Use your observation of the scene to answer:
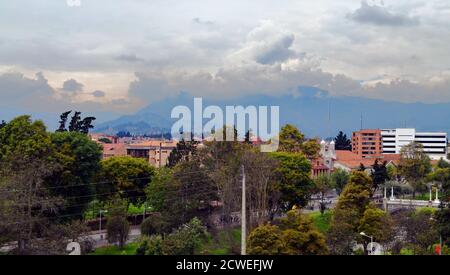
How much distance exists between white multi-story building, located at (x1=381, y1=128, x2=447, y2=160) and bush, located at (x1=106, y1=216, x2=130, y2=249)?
175ft

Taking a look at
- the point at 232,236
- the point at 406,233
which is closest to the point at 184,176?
the point at 232,236

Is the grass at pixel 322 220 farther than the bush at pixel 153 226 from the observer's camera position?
Yes

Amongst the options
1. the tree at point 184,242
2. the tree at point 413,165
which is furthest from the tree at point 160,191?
the tree at point 413,165

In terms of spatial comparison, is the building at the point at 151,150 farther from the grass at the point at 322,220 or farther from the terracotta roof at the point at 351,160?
the grass at the point at 322,220

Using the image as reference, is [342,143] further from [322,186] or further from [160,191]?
[160,191]

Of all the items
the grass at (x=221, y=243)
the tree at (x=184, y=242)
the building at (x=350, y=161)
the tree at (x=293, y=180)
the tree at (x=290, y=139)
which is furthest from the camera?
the building at (x=350, y=161)

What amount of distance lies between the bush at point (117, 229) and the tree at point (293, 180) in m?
6.76

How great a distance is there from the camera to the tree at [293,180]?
2217 cm

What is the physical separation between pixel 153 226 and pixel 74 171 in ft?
10.7

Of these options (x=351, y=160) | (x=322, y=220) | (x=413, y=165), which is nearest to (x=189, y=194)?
(x=322, y=220)

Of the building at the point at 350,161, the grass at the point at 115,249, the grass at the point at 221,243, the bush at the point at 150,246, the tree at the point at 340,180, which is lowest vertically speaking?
the grass at the point at 115,249

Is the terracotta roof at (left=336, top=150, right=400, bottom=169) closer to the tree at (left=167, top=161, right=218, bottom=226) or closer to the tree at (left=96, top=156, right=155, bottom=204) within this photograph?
the tree at (left=96, top=156, right=155, bottom=204)

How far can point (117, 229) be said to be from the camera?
688 inches
